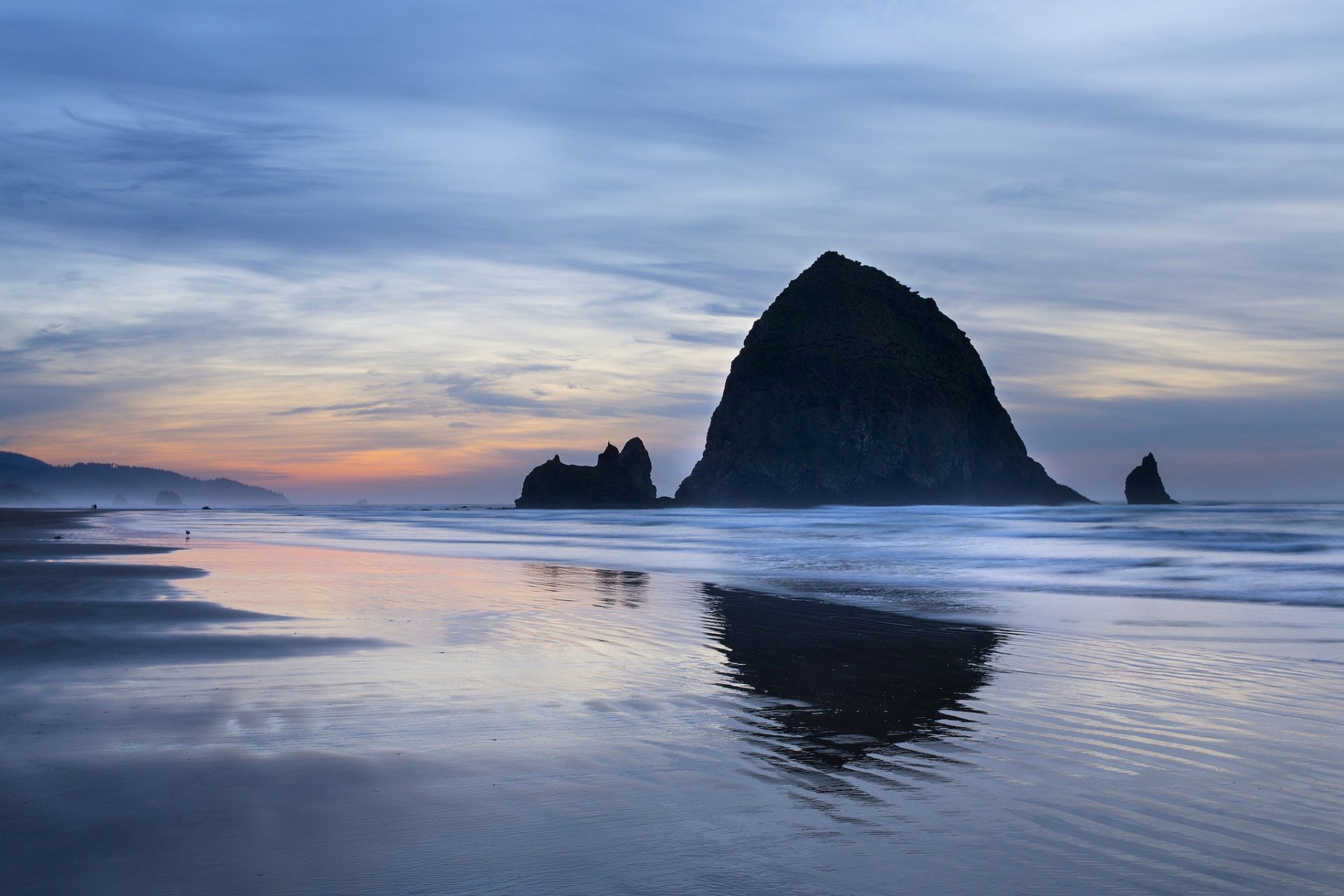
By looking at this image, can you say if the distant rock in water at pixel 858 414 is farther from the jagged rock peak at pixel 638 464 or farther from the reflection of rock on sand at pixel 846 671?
the reflection of rock on sand at pixel 846 671

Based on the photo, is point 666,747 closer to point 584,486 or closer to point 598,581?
point 598,581

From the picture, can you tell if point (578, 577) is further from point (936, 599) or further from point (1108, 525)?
point (1108, 525)

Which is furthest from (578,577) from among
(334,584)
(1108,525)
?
(1108,525)

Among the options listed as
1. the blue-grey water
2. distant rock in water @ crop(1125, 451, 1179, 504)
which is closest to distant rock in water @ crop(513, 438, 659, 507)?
distant rock in water @ crop(1125, 451, 1179, 504)

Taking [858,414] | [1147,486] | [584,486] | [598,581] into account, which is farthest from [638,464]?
[598,581]

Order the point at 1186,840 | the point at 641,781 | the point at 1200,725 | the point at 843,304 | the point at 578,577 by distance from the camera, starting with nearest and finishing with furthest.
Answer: the point at 1186,840, the point at 641,781, the point at 1200,725, the point at 578,577, the point at 843,304

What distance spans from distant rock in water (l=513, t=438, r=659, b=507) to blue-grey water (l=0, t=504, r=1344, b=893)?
368ft

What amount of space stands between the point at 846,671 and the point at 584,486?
119 m

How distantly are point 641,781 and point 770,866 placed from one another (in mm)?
1208

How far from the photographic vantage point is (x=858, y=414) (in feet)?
344

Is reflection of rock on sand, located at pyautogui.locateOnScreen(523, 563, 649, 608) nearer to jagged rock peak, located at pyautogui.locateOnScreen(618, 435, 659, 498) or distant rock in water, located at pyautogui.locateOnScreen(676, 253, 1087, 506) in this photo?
distant rock in water, located at pyautogui.locateOnScreen(676, 253, 1087, 506)

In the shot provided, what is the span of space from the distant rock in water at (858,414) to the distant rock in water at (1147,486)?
7398mm

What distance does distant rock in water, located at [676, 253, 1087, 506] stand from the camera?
102m

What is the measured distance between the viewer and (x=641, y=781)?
4562mm
